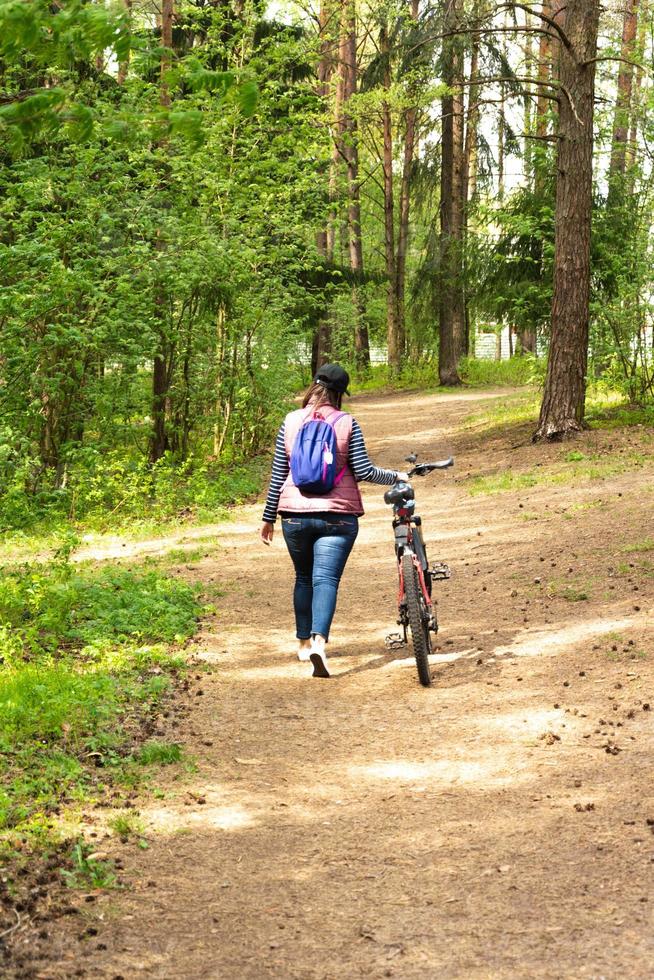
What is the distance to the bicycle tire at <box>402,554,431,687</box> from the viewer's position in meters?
6.53

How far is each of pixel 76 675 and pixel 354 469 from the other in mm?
2163

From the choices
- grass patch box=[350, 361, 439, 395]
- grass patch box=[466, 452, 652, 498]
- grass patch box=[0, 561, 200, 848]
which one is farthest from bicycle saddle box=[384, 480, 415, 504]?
grass patch box=[350, 361, 439, 395]

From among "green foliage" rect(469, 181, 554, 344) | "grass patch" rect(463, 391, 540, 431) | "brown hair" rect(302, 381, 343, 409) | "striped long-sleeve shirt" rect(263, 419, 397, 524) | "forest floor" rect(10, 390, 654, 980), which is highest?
"green foliage" rect(469, 181, 554, 344)

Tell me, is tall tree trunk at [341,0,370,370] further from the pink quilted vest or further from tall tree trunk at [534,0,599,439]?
the pink quilted vest

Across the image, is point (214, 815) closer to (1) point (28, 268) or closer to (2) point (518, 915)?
(2) point (518, 915)

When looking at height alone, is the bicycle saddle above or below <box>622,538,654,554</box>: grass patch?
above

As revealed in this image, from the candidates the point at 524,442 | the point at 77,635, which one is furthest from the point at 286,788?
the point at 524,442

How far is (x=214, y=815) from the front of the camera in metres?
4.85

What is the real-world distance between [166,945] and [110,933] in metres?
0.22

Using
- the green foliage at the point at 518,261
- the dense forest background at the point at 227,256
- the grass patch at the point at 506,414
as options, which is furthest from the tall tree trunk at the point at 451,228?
the grass patch at the point at 506,414

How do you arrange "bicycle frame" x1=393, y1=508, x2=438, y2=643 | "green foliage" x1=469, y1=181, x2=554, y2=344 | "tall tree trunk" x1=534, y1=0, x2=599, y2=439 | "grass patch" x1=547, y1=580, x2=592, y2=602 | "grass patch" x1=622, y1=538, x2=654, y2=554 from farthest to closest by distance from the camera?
"green foliage" x1=469, y1=181, x2=554, y2=344
"tall tree trunk" x1=534, y1=0, x2=599, y2=439
"grass patch" x1=622, y1=538, x2=654, y2=554
"grass patch" x1=547, y1=580, x2=592, y2=602
"bicycle frame" x1=393, y1=508, x2=438, y2=643

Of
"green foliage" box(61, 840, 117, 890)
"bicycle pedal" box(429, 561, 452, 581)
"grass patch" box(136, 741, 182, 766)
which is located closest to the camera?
"green foliage" box(61, 840, 117, 890)

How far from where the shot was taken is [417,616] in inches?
259

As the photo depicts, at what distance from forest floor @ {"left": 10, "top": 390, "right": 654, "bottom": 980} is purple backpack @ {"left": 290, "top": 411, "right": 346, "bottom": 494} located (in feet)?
4.30
